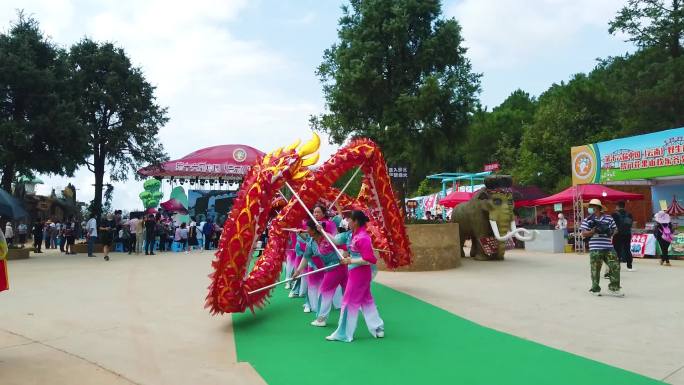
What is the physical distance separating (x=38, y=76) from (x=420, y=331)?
57.4 feet

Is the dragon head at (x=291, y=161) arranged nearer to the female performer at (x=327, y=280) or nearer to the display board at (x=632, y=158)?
the female performer at (x=327, y=280)

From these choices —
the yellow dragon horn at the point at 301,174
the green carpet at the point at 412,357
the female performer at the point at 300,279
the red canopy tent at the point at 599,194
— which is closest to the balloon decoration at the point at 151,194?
the red canopy tent at the point at 599,194

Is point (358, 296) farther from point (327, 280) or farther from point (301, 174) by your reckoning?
point (301, 174)

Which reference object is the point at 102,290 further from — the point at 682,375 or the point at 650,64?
the point at 650,64

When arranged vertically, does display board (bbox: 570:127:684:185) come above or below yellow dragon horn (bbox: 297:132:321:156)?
above

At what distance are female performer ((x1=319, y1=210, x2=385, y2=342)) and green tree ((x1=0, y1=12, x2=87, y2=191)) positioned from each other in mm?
15710

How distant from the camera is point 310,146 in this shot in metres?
7.74

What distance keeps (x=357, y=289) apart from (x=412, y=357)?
104cm

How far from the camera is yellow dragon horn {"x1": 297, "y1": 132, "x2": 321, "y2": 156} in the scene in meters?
7.58

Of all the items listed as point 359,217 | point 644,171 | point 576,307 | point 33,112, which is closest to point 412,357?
point 359,217

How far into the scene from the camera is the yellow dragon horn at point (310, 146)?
7.58 m

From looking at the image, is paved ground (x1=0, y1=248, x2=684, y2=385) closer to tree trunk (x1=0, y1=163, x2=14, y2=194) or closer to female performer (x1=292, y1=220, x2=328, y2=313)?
female performer (x1=292, y1=220, x2=328, y2=313)

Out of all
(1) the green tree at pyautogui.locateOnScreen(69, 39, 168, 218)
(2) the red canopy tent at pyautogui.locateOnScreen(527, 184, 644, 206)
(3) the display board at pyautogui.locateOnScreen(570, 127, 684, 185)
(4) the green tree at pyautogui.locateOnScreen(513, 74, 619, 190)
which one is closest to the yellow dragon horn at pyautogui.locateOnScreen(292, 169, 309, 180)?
(2) the red canopy tent at pyautogui.locateOnScreen(527, 184, 644, 206)

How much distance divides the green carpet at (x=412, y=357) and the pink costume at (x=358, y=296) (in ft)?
0.54
